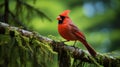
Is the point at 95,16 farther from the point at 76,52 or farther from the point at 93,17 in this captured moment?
the point at 76,52

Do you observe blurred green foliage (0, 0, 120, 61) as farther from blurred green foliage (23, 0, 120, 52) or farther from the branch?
the branch

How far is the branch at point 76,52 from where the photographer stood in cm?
381

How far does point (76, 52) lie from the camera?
4133mm

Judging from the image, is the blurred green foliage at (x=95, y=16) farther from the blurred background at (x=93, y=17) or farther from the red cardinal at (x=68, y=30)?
the red cardinal at (x=68, y=30)

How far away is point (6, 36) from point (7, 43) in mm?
73

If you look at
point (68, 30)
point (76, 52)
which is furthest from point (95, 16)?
point (76, 52)

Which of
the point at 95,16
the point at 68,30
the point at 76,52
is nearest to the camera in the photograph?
the point at 76,52

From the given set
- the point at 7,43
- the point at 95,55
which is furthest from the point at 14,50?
the point at 95,55

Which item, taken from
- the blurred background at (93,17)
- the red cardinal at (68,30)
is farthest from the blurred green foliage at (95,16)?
the red cardinal at (68,30)

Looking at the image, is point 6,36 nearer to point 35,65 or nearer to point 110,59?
point 35,65

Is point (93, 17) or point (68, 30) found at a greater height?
point (93, 17)

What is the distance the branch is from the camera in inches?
150

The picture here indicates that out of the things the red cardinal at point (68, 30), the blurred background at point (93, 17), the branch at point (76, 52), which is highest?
the blurred background at point (93, 17)

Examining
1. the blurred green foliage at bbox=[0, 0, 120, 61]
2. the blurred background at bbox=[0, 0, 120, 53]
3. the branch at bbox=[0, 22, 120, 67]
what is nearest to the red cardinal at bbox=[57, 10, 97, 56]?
the branch at bbox=[0, 22, 120, 67]
